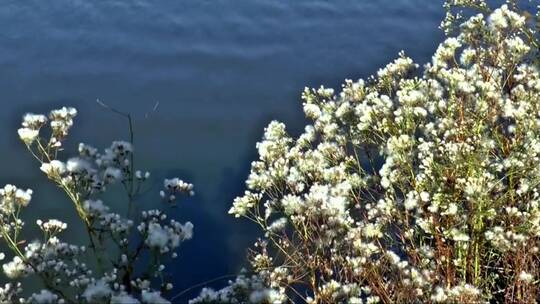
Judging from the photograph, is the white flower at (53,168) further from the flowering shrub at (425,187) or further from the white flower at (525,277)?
the white flower at (525,277)

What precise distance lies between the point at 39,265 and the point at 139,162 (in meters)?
7.60

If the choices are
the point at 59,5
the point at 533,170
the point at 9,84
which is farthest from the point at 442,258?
the point at 59,5

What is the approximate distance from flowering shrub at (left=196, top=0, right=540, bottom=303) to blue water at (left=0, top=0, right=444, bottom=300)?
3542 millimetres

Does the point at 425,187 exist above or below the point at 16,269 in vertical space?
above

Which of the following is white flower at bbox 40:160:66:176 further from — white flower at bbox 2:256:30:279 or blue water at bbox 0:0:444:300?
blue water at bbox 0:0:444:300

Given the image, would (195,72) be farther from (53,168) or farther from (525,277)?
(525,277)

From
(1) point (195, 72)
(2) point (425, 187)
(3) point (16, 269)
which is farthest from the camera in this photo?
(1) point (195, 72)

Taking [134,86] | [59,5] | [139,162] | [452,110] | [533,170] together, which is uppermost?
[59,5]

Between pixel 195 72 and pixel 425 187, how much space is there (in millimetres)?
10231

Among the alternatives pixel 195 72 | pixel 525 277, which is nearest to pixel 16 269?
pixel 525 277

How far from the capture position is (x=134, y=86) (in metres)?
18.2

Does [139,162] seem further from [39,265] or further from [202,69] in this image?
[39,265]

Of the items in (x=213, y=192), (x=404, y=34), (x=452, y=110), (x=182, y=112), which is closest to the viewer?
(x=452, y=110)

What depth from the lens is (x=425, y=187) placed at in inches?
383
